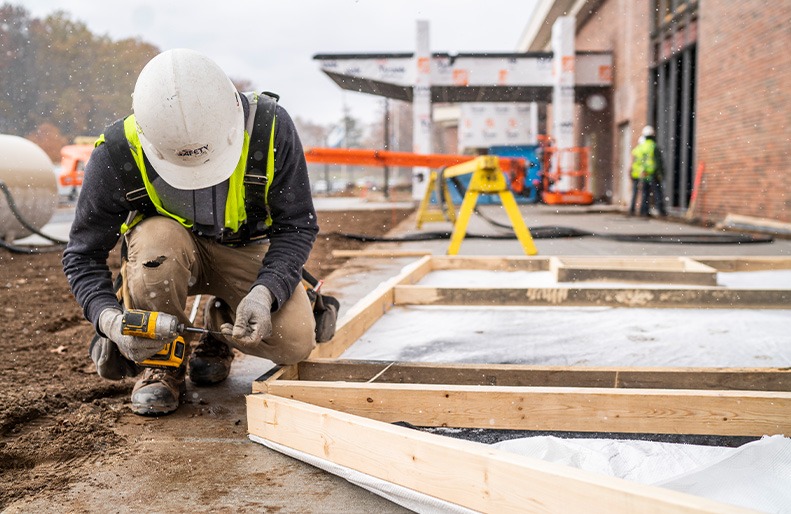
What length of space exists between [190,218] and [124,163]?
31 cm

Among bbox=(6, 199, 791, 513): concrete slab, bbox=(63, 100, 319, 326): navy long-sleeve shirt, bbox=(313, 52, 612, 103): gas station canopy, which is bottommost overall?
bbox=(6, 199, 791, 513): concrete slab

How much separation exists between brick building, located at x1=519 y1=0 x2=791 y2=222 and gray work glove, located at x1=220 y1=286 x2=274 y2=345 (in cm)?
915

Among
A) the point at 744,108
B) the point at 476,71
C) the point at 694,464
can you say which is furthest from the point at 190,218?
the point at 476,71

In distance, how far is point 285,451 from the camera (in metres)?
2.05

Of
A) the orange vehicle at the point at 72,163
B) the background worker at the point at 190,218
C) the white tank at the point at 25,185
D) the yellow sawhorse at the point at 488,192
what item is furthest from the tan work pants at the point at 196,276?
the orange vehicle at the point at 72,163

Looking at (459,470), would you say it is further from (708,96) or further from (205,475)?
(708,96)

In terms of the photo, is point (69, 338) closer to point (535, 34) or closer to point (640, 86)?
point (640, 86)

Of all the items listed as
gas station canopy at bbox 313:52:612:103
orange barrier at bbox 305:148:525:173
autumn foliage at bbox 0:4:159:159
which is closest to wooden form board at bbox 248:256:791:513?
orange barrier at bbox 305:148:525:173

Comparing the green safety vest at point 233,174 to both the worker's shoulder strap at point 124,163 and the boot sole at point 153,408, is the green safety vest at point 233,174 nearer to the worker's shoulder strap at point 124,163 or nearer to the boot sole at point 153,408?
the worker's shoulder strap at point 124,163

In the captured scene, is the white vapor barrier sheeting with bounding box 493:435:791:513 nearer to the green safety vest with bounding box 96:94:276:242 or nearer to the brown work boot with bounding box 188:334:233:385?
the green safety vest with bounding box 96:94:276:242

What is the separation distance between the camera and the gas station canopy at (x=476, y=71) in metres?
19.7

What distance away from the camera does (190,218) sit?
98.3 inches

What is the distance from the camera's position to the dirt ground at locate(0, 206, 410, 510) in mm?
1985

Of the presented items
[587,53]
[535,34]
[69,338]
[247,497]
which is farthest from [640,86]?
[247,497]
